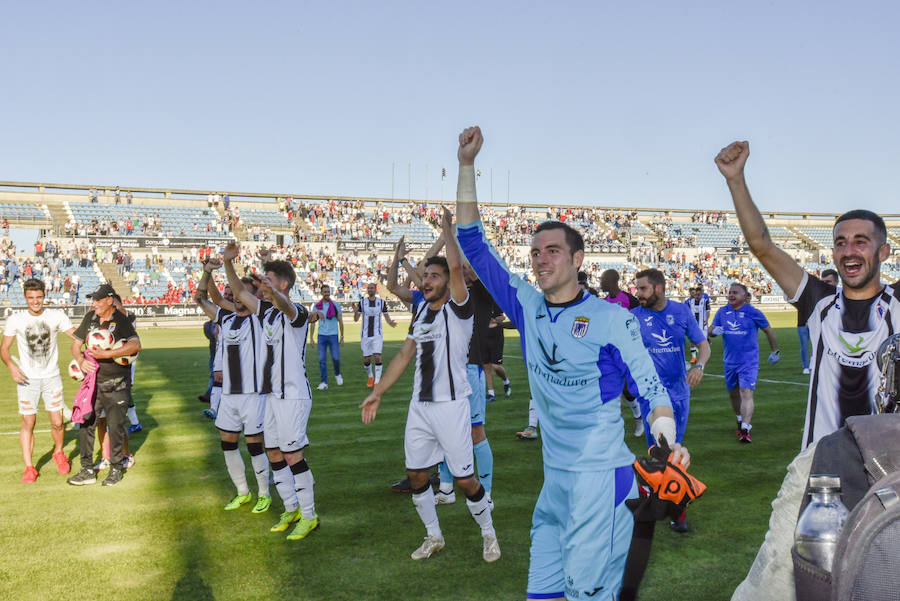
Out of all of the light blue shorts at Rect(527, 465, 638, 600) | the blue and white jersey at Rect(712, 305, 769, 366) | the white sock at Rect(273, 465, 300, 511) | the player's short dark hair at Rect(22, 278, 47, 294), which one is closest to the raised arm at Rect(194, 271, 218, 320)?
the player's short dark hair at Rect(22, 278, 47, 294)

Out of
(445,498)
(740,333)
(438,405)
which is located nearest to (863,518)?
(438,405)

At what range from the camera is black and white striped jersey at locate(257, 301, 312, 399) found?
6469 mm

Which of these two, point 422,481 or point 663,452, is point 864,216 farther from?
point 422,481

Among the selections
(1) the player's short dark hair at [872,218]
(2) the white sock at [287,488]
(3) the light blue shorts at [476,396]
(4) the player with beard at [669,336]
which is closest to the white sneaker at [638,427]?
(4) the player with beard at [669,336]

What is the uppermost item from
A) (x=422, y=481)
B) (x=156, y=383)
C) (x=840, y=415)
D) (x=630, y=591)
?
(x=840, y=415)

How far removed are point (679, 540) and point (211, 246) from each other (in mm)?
45016

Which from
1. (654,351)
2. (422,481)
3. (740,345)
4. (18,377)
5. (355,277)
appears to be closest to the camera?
(422,481)

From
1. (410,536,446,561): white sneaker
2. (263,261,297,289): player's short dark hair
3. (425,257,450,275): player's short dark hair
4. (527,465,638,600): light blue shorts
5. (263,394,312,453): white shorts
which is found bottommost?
(410,536,446,561): white sneaker

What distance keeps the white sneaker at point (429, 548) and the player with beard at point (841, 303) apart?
3.14 meters

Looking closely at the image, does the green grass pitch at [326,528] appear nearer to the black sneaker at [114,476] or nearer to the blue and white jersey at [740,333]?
the black sneaker at [114,476]

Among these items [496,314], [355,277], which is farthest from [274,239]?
[496,314]

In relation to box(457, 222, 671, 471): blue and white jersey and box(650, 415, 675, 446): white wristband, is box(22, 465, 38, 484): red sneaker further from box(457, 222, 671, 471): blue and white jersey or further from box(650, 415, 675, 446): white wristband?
box(650, 415, 675, 446): white wristband

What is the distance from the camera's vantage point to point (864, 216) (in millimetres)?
3312

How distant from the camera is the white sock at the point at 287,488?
656 cm
